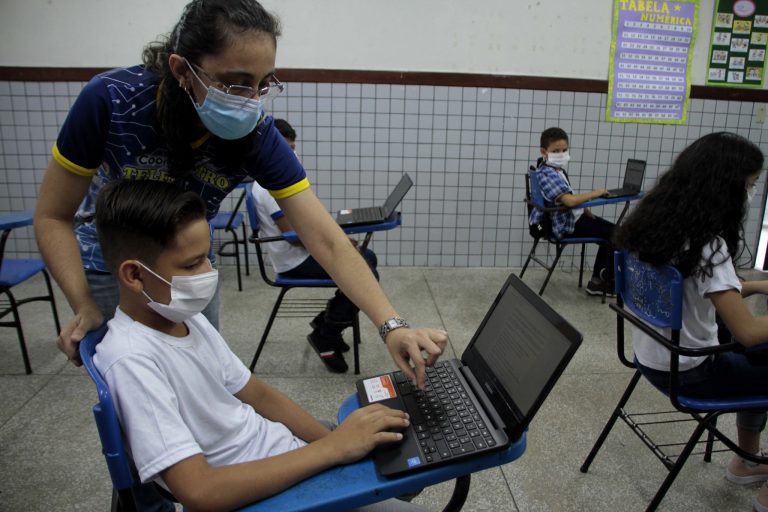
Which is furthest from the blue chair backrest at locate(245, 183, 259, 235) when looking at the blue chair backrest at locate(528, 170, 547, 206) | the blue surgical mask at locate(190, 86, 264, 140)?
the blue chair backrest at locate(528, 170, 547, 206)

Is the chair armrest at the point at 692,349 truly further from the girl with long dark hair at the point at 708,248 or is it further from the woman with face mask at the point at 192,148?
the woman with face mask at the point at 192,148

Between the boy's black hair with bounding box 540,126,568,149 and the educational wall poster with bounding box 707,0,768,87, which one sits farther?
→ the educational wall poster with bounding box 707,0,768,87

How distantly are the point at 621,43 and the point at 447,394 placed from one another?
3.40 meters

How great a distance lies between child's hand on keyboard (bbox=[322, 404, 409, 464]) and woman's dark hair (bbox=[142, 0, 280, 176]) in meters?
0.57

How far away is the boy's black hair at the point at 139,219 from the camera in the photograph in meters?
0.77

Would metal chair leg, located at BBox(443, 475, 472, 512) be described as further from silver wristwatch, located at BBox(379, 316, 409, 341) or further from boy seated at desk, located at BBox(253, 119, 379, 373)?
boy seated at desk, located at BBox(253, 119, 379, 373)

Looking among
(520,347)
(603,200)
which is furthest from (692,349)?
(603,200)

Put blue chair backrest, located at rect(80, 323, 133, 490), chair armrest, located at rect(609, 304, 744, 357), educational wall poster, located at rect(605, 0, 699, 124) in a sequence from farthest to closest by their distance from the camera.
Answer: educational wall poster, located at rect(605, 0, 699, 124)
chair armrest, located at rect(609, 304, 744, 357)
blue chair backrest, located at rect(80, 323, 133, 490)

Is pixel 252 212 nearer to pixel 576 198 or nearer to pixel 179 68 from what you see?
pixel 179 68

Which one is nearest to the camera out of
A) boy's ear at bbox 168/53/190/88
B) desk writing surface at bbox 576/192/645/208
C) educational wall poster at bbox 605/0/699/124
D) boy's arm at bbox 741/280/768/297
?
boy's ear at bbox 168/53/190/88

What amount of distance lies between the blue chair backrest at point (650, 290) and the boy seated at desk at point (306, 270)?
105 cm

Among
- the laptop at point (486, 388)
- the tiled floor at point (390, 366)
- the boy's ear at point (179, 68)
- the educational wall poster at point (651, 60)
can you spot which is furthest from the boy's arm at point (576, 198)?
the boy's ear at point (179, 68)

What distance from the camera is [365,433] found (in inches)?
27.7

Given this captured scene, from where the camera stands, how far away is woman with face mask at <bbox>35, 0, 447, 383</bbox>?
855mm
